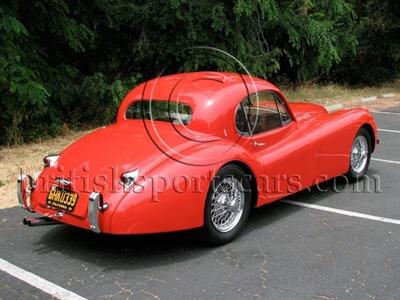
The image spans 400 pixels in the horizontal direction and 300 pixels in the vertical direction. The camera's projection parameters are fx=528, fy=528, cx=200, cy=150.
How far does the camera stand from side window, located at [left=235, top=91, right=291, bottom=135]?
5.36 meters

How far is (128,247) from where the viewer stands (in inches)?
189

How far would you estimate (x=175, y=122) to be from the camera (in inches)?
205

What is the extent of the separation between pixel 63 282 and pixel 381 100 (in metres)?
12.5

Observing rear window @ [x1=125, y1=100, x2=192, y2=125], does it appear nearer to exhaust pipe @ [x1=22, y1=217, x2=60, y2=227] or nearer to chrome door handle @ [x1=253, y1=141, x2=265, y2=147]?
chrome door handle @ [x1=253, y1=141, x2=265, y2=147]

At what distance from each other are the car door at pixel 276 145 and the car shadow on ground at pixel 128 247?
0.50 meters

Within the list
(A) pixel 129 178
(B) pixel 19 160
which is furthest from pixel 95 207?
(B) pixel 19 160

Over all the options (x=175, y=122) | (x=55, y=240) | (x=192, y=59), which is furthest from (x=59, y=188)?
(x=192, y=59)

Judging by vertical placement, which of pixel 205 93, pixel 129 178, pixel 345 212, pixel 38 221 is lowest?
pixel 345 212

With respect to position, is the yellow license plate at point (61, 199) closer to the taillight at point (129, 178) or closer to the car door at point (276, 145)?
the taillight at point (129, 178)

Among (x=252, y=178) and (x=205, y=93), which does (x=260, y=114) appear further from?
(x=252, y=178)

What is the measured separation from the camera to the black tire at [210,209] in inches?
182

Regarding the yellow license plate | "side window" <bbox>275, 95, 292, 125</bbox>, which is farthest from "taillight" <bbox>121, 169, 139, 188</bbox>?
"side window" <bbox>275, 95, 292, 125</bbox>

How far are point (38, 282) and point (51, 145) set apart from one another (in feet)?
16.4

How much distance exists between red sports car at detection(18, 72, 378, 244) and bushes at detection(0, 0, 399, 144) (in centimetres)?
373
